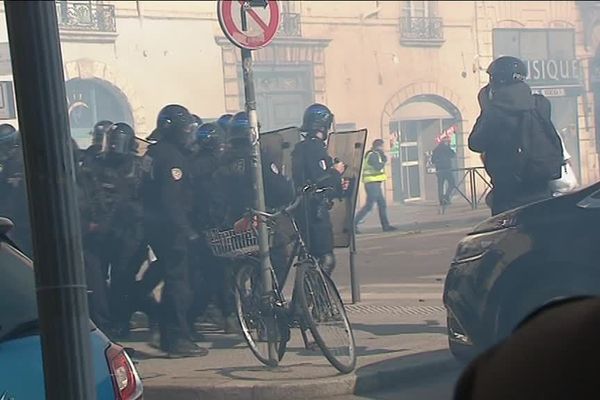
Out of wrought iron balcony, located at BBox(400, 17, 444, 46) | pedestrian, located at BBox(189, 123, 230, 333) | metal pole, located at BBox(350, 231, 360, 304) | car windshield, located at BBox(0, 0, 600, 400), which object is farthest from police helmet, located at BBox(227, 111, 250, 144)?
wrought iron balcony, located at BBox(400, 17, 444, 46)

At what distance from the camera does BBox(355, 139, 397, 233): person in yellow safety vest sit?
16.6 metres

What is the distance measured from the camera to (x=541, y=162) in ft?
24.3

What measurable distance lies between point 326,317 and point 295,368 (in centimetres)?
39

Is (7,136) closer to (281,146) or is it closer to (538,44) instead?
(281,146)

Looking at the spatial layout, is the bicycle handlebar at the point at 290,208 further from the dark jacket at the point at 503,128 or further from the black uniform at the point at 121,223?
the black uniform at the point at 121,223

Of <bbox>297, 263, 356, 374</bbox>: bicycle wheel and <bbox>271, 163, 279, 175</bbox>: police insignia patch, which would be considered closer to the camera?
<bbox>297, 263, 356, 374</bbox>: bicycle wheel

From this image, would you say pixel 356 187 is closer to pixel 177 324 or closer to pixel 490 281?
pixel 177 324

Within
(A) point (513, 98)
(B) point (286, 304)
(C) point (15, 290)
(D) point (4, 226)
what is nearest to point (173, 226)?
(B) point (286, 304)

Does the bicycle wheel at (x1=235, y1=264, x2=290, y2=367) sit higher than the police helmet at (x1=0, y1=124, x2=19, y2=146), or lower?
lower

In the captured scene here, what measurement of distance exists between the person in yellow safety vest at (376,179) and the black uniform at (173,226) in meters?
8.26

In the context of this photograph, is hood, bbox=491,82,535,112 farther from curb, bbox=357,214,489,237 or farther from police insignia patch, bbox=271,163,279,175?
curb, bbox=357,214,489,237

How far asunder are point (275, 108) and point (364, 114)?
5.15m

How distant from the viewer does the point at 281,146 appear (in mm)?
8562

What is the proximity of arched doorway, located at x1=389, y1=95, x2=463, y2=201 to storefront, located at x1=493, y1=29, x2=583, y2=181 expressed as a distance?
184 cm
